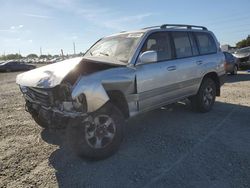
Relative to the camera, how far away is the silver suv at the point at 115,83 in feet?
12.7

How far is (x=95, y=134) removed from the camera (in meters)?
4.17

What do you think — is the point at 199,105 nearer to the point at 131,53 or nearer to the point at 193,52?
the point at 193,52

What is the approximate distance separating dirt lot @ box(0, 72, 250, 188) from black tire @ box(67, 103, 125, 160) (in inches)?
6.6

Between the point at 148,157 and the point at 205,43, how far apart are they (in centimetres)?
372

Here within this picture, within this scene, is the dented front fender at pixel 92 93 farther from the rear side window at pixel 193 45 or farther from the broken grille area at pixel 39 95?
the rear side window at pixel 193 45

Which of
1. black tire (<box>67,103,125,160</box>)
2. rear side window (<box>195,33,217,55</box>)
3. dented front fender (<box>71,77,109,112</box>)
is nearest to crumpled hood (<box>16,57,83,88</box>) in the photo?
dented front fender (<box>71,77,109,112</box>)

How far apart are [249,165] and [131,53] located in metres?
2.58

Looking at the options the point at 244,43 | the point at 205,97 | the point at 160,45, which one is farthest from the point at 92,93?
the point at 244,43

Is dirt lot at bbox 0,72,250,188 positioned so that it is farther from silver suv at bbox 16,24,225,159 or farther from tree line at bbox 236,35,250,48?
tree line at bbox 236,35,250,48

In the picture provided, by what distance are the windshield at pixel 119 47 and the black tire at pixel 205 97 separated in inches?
91.9

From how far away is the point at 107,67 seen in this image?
4.38 m

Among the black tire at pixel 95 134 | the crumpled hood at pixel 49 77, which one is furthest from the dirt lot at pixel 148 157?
the crumpled hood at pixel 49 77

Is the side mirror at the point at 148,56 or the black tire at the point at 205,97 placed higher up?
the side mirror at the point at 148,56

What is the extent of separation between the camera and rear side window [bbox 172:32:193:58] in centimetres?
579
